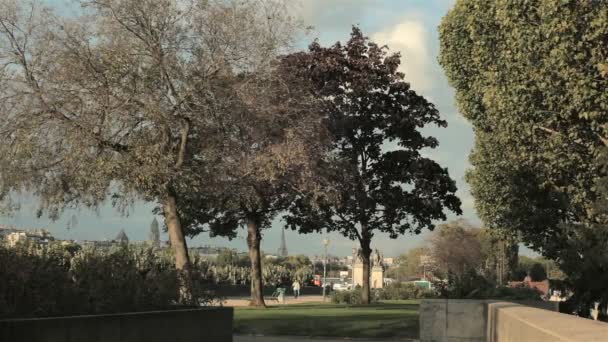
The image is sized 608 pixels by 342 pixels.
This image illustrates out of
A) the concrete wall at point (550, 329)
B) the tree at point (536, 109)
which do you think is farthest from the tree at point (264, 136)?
the concrete wall at point (550, 329)

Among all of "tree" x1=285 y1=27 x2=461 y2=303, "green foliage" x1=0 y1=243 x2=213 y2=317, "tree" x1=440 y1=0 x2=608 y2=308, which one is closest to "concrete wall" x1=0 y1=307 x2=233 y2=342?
"green foliage" x1=0 y1=243 x2=213 y2=317

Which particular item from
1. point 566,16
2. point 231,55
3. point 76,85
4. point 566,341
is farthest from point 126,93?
→ point 566,341

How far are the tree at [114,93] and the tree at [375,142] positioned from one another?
13.7 metres

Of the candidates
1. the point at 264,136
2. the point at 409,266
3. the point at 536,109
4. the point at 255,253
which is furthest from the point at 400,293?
the point at 409,266

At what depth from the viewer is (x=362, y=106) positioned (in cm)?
3080

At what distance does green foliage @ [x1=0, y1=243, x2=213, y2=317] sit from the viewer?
376 inches

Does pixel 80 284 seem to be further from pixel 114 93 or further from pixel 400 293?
pixel 400 293

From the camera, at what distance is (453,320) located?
12891mm

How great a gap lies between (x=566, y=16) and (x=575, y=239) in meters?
5.48

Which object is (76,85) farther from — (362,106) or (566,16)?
(362,106)

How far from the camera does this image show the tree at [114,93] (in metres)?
15.2

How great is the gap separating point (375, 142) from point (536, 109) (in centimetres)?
1096

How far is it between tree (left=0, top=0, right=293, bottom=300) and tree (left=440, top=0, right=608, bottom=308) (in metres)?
7.66

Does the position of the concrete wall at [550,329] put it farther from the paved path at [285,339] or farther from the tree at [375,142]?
the tree at [375,142]
